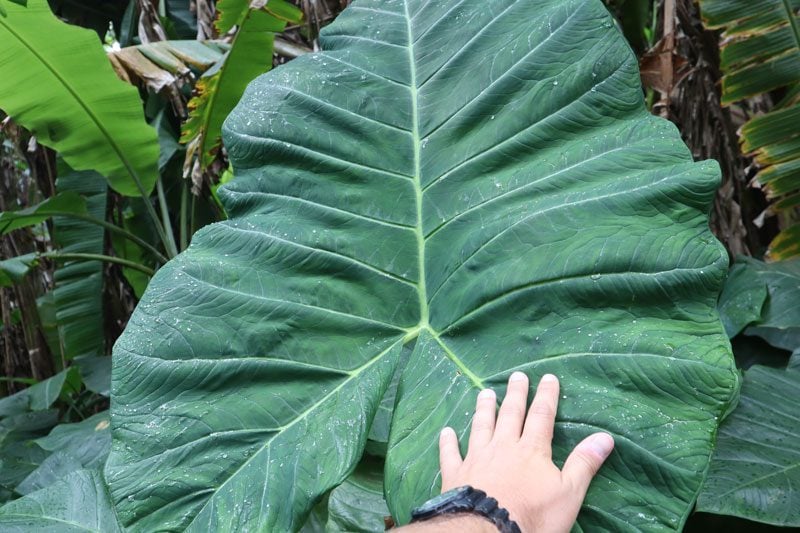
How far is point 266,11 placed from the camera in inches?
74.7

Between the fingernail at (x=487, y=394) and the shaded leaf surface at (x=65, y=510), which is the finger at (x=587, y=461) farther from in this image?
the shaded leaf surface at (x=65, y=510)

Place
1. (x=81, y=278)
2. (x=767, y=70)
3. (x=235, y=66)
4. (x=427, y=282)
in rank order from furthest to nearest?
(x=81, y=278), (x=235, y=66), (x=767, y=70), (x=427, y=282)

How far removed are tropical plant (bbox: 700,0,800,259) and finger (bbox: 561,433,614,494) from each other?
1.30m

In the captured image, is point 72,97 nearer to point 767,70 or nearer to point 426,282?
point 426,282

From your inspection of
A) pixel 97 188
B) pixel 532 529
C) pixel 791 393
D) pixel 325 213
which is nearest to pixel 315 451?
pixel 532 529

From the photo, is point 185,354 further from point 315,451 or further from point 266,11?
point 266,11

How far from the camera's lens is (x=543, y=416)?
2.14 ft

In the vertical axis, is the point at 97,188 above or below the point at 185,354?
below

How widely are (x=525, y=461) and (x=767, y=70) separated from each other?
144cm

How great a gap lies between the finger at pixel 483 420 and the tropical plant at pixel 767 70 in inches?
51.0

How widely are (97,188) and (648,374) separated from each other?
2.64 metres

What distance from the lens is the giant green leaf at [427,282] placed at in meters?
0.67

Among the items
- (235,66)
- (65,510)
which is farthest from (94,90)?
(65,510)

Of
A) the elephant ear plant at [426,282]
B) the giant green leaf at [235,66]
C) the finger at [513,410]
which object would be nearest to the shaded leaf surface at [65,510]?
the elephant ear plant at [426,282]
